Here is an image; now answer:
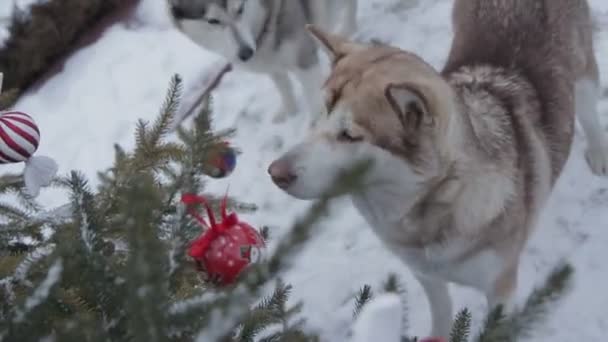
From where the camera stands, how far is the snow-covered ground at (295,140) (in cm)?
263

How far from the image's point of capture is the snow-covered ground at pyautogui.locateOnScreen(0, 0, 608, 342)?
104 inches

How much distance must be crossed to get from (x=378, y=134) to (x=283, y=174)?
0.25 meters

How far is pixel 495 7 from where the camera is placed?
236cm

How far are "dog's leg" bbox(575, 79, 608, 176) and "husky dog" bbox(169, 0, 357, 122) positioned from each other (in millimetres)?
1076

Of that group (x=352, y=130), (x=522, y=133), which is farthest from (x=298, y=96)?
(x=352, y=130)

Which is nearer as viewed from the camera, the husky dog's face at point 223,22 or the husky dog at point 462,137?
the husky dog at point 462,137

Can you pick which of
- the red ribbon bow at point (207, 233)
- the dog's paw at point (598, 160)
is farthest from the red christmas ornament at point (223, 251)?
the dog's paw at point (598, 160)

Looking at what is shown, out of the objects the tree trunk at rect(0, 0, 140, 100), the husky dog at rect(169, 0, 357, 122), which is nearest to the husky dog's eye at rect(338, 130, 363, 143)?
the husky dog at rect(169, 0, 357, 122)

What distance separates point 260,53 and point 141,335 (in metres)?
2.51

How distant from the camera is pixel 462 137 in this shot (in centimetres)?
170

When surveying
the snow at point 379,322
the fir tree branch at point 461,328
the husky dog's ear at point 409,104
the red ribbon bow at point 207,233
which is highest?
the snow at point 379,322

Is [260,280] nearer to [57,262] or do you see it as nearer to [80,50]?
[57,262]

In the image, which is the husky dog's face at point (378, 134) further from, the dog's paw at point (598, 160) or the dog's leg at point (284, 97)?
the dog's leg at point (284, 97)

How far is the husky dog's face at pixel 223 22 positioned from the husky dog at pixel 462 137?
96 cm
